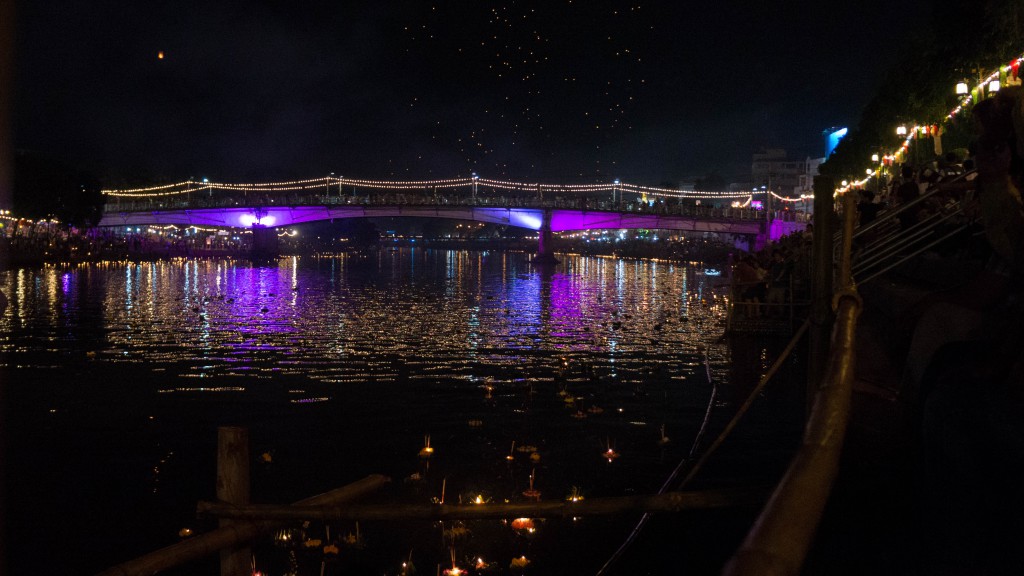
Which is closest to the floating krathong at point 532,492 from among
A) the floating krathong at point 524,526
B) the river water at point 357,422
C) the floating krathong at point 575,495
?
the river water at point 357,422

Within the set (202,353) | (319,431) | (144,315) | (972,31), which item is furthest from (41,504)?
(972,31)

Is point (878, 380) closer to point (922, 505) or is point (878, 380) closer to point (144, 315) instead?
point (922, 505)

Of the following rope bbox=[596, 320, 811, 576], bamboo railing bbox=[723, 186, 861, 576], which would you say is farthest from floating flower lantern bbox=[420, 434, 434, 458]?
bamboo railing bbox=[723, 186, 861, 576]

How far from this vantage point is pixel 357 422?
12.7 metres

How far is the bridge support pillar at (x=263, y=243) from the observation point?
96.1 m

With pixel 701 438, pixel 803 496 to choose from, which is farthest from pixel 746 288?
pixel 803 496

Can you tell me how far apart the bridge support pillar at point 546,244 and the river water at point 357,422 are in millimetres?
62777

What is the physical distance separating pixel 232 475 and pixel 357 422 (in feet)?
23.6

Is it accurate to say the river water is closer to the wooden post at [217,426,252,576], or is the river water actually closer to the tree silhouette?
the wooden post at [217,426,252,576]

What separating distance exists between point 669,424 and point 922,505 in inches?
231

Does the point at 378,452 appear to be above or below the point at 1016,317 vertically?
below

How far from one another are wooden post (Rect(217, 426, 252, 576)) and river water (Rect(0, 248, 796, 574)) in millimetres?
1237

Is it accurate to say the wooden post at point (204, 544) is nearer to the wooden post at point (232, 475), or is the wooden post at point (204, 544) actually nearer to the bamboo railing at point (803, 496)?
the wooden post at point (232, 475)

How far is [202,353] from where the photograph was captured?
20.2m
